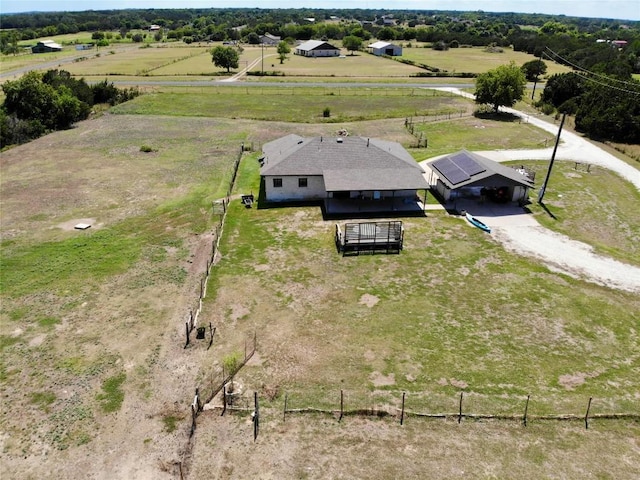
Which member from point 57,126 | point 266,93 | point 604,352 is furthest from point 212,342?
point 266,93

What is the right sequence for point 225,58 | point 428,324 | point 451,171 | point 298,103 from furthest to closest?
point 225,58 → point 298,103 → point 451,171 → point 428,324

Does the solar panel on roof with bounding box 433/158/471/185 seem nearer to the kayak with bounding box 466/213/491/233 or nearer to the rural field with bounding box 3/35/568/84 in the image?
the kayak with bounding box 466/213/491/233

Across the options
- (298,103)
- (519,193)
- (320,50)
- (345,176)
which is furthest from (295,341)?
(320,50)

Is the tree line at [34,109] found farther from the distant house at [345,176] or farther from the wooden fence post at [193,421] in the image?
the wooden fence post at [193,421]

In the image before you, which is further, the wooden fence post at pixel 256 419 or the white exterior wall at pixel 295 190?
the white exterior wall at pixel 295 190

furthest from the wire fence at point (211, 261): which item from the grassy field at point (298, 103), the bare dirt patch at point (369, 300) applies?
the grassy field at point (298, 103)

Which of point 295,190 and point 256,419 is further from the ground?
point 256,419

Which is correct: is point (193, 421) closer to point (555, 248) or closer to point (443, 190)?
point (555, 248)
